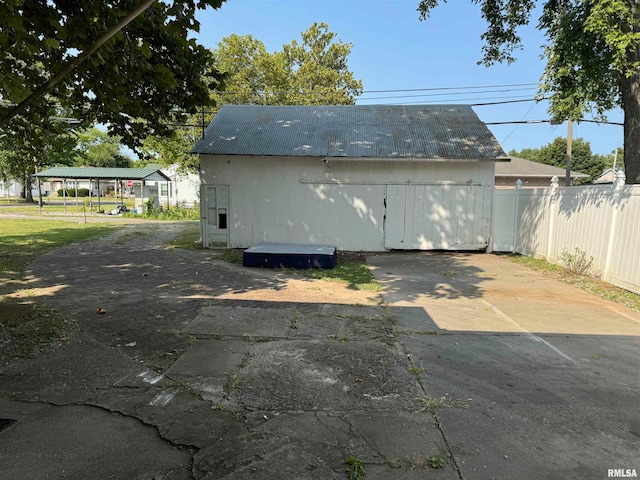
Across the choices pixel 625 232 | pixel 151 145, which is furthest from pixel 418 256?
pixel 151 145

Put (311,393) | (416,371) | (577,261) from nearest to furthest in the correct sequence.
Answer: (311,393) < (416,371) < (577,261)

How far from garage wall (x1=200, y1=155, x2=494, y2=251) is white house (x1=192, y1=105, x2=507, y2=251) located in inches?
1.3

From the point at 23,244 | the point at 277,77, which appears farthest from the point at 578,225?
the point at 277,77

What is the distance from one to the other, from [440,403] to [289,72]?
120 feet

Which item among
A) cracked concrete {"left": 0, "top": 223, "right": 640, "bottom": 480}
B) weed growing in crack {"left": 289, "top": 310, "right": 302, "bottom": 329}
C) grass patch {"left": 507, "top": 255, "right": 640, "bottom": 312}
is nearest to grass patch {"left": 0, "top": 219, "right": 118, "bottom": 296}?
cracked concrete {"left": 0, "top": 223, "right": 640, "bottom": 480}

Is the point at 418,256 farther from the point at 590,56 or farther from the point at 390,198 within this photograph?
the point at 590,56

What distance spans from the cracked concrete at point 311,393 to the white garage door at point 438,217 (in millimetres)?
6198

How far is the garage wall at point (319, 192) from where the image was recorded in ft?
40.2

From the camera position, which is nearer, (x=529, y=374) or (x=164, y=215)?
(x=529, y=374)

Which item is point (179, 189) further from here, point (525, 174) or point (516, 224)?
point (516, 224)

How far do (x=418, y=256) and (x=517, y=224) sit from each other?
11.0 ft

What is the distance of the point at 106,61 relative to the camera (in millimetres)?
4316

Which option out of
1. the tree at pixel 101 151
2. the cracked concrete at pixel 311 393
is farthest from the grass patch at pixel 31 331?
the tree at pixel 101 151

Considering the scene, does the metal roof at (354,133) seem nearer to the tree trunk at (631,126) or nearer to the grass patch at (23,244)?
the tree trunk at (631,126)
